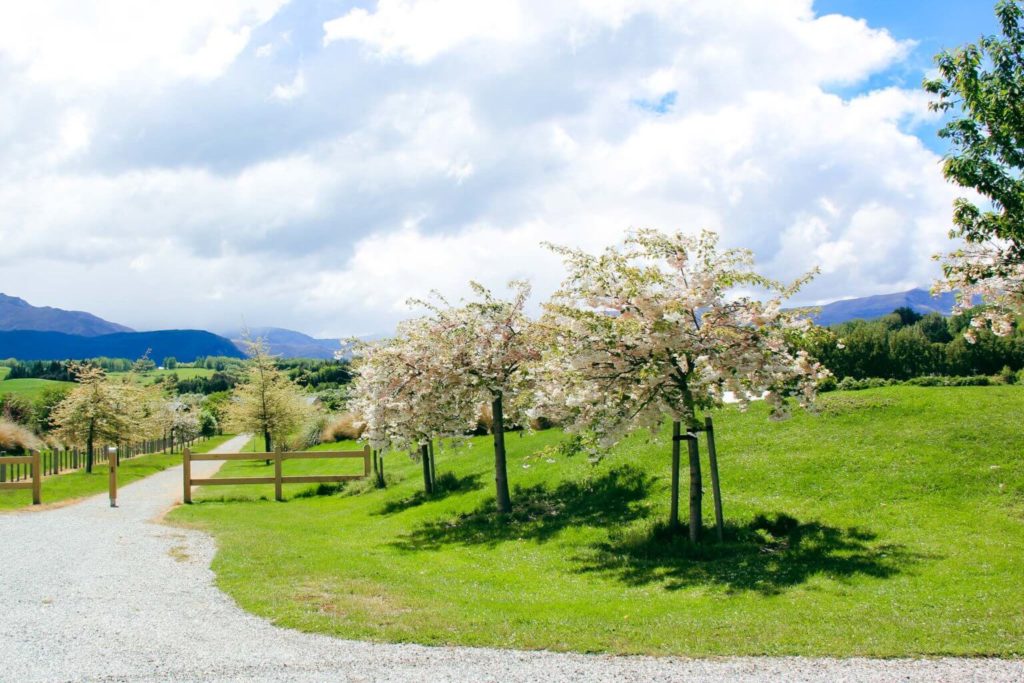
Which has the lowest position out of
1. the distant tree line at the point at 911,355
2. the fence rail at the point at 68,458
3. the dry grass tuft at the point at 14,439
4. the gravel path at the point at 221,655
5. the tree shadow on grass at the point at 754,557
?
the tree shadow on grass at the point at 754,557

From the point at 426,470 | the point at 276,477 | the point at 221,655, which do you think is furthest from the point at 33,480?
the point at 221,655

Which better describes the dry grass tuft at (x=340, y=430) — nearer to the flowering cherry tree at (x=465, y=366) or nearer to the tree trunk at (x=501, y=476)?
the flowering cherry tree at (x=465, y=366)

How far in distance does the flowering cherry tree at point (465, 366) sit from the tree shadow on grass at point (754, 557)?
522 cm

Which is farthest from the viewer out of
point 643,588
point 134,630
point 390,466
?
point 390,466

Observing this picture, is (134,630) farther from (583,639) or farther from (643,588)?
(643,588)

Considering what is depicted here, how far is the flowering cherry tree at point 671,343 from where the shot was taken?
1237 cm

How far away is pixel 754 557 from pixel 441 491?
12121mm

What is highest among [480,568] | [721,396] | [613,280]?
[613,280]

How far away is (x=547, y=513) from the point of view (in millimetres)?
17469

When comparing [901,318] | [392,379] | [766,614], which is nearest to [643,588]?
[766,614]

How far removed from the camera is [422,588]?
11.4m

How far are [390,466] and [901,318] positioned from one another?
6081 cm

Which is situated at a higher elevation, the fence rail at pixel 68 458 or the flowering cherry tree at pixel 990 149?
the flowering cherry tree at pixel 990 149

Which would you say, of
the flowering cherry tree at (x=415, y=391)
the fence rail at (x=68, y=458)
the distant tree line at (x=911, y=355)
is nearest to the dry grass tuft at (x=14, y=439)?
the fence rail at (x=68, y=458)
